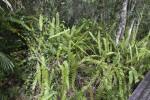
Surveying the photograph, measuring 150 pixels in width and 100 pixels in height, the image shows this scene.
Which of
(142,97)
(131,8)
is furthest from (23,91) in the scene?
(131,8)

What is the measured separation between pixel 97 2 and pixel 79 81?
8.35 feet

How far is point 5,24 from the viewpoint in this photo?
1.65 metres

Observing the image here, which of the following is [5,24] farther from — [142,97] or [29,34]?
[142,97]

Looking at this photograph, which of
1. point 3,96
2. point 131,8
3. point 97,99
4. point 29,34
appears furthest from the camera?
point 131,8

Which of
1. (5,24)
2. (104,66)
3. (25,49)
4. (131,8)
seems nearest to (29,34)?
(25,49)

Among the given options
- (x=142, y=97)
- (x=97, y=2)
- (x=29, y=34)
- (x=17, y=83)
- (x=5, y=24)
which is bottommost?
(x=142, y=97)

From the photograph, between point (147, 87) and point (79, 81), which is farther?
point (79, 81)

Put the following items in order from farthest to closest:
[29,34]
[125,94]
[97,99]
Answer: [29,34], [125,94], [97,99]

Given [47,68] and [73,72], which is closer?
[47,68]

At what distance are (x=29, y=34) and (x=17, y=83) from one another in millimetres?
947

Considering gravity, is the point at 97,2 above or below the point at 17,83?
above

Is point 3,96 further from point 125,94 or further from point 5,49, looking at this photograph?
point 125,94

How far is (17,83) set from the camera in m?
1.83

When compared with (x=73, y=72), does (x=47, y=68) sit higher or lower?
higher
